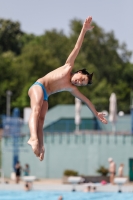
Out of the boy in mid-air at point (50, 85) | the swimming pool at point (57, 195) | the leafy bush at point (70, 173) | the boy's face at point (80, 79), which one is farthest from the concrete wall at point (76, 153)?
the boy's face at point (80, 79)

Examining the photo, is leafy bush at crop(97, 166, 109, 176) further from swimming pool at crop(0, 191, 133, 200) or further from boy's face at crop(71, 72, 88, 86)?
boy's face at crop(71, 72, 88, 86)

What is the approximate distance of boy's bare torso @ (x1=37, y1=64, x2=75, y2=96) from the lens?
35.1 feet

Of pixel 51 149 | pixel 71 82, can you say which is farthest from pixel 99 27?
pixel 71 82

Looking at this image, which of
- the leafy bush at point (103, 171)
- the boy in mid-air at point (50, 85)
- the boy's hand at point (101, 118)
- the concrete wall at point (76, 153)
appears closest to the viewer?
Answer: the boy in mid-air at point (50, 85)

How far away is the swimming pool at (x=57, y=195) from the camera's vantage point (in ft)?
81.9

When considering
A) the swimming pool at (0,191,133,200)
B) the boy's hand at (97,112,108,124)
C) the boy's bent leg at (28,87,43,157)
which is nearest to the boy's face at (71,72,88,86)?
the boy's bent leg at (28,87,43,157)

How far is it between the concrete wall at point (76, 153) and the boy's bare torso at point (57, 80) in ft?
78.3

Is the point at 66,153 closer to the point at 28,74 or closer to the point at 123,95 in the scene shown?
the point at 28,74

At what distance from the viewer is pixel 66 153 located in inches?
1415

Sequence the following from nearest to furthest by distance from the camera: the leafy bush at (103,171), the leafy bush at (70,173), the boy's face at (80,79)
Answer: the boy's face at (80,79)
the leafy bush at (70,173)
the leafy bush at (103,171)

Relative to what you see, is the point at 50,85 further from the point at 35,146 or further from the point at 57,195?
the point at 57,195

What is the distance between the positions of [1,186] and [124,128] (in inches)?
575

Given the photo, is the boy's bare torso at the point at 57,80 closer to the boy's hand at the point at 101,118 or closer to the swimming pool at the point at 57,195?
the boy's hand at the point at 101,118

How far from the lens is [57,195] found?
2605 centimetres
